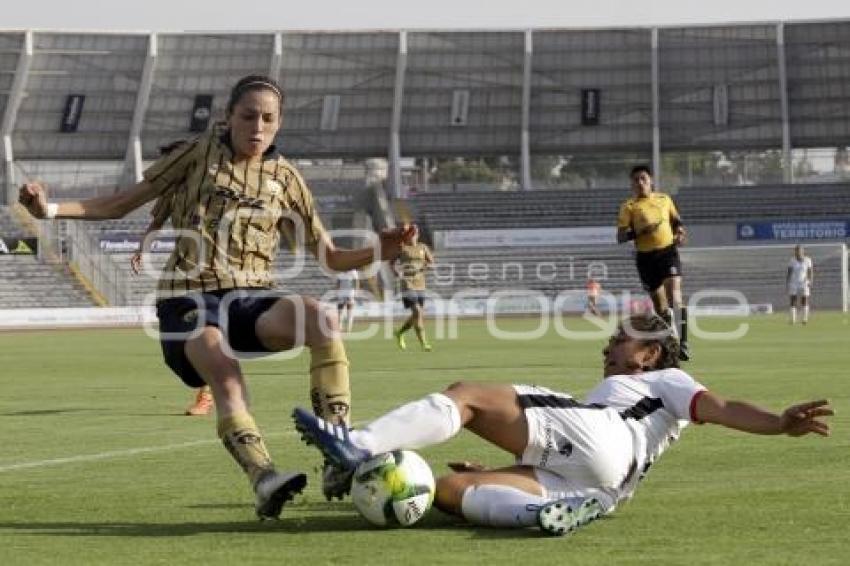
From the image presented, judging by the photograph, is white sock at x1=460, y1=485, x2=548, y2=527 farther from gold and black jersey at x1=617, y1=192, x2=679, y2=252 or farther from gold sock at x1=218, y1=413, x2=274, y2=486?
gold and black jersey at x1=617, y1=192, x2=679, y2=252

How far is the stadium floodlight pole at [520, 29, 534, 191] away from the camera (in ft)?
234

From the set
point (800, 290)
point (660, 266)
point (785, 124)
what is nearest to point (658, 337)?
point (660, 266)

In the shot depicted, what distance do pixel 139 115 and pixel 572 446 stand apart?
6653cm

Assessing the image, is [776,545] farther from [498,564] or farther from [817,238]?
[817,238]

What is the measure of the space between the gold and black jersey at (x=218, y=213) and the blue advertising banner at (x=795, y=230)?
197 ft

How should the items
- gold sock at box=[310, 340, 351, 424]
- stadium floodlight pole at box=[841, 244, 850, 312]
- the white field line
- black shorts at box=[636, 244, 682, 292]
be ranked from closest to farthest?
gold sock at box=[310, 340, 351, 424] < the white field line < black shorts at box=[636, 244, 682, 292] < stadium floodlight pole at box=[841, 244, 850, 312]

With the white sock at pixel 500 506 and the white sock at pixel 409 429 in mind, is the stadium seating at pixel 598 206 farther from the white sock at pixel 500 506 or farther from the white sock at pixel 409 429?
the white sock at pixel 409 429

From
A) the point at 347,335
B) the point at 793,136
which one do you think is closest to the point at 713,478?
the point at 347,335

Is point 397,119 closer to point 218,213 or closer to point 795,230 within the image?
point 795,230

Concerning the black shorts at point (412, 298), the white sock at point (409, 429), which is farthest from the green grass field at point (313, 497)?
the black shorts at point (412, 298)

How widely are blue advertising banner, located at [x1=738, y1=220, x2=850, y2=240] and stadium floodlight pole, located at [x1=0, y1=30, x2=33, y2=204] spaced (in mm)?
28534

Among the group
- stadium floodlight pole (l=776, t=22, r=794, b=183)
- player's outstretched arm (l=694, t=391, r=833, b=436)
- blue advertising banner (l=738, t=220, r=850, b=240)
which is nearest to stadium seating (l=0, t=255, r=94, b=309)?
blue advertising banner (l=738, t=220, r=850, b=240)

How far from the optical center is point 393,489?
7.18m

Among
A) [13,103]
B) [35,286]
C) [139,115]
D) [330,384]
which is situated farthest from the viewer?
[139,115]
